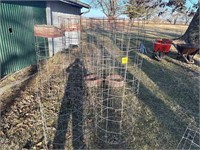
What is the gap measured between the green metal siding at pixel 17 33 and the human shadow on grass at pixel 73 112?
1.99 m

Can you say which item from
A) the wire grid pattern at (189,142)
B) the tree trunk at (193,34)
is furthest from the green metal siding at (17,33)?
the tree trunk at (193,34)

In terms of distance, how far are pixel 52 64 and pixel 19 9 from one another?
88.7 inches

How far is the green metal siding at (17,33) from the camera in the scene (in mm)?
5789

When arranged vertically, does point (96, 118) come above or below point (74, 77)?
below

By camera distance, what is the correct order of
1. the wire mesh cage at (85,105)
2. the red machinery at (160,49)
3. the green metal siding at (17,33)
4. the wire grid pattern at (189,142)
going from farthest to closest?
the red machinery at (160,49)
the green metal siding at (17,33)
the wire mesh cage at (85,105)
the wire grid pattern at (189,142)

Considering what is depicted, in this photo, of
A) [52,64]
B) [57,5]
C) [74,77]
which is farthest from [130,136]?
[57,5]

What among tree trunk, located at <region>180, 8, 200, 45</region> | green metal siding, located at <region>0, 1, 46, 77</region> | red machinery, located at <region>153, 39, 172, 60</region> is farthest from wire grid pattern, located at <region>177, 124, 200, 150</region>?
tree trunk, located at <region>180, 8, 200, 45</region>

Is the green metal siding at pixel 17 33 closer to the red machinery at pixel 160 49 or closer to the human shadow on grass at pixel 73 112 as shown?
the human shadow on grass at pixel 73 112

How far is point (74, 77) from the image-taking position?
5949 mm

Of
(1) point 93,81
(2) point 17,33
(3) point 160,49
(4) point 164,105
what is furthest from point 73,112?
(3) point 160,49

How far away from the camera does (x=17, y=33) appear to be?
6359mm

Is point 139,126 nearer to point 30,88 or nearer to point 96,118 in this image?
point 96,118

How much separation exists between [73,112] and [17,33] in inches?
156

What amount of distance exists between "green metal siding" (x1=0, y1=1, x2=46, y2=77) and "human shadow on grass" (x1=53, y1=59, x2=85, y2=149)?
Result: 199 cm
